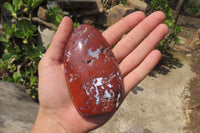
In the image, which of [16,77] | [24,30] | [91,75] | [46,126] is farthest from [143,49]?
[16,77]

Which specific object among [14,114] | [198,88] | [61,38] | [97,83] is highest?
[61,38]

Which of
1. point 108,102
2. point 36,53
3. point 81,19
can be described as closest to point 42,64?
point 108,102

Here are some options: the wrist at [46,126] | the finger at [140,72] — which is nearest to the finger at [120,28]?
the finger at [140,72]

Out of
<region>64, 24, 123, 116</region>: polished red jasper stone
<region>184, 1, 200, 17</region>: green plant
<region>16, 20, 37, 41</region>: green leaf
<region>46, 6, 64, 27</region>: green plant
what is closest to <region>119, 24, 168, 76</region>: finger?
<region>64, 24, 123, 116</region>: polished red jasper stone

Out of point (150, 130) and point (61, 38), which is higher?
point (61, 38)

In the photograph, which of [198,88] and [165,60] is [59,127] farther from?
[165,60]

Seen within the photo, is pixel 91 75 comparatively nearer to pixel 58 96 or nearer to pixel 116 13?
pixel 58 96

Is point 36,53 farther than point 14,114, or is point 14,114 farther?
point 36,53
